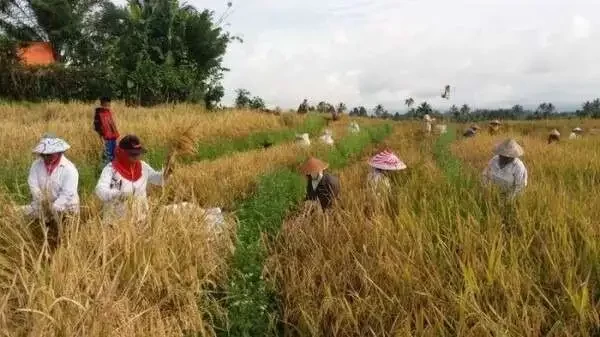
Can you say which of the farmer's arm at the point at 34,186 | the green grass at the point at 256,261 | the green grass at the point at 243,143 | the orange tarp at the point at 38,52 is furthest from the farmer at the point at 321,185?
the orange tarp at the point at 38,52

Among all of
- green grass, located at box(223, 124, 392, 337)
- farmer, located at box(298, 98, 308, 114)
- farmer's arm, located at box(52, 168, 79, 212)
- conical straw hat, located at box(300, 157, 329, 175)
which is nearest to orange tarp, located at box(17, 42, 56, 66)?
farmer, located at box(298, 98, 308, 114)

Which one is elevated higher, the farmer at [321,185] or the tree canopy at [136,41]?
the tree canopy at [136,41]

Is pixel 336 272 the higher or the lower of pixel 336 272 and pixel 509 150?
the lower

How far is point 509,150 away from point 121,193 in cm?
412

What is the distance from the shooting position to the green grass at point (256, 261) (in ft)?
11.6

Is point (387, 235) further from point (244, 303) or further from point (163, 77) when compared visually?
point (163, 77)

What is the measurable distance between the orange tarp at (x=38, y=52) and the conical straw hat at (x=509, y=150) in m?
23.4

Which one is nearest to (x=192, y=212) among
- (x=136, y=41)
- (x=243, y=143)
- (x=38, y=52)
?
(x=243, y=143)

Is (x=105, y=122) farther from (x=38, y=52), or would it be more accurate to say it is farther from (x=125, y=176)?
(x=38, y=52)

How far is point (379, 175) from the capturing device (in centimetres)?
644

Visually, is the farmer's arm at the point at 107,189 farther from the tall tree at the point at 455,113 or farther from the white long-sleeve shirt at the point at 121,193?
the tall tree at the point at 455,113

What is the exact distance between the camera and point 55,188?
15.6 ft

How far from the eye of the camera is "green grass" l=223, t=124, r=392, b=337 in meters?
3.55

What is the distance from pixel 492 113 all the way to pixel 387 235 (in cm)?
7513
